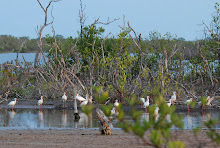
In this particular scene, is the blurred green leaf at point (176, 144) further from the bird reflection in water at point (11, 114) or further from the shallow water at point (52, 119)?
the bird reflection in water at point (11, 114)

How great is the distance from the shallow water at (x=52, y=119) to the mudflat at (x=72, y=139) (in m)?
1.34

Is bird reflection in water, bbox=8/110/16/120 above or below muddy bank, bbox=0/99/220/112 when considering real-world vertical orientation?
below

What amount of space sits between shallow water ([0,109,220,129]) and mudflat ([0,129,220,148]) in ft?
4.40

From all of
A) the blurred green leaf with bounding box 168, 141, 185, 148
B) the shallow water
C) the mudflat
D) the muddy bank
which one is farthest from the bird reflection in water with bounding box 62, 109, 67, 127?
the blurred green leaf with bounding box 168, 141, 185, 148

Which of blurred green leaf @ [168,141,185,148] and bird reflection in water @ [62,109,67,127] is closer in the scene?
blurred green leaf @ [168,141,185,148]

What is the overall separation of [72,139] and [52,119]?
5.21 meters

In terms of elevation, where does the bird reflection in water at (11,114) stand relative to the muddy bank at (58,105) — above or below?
below

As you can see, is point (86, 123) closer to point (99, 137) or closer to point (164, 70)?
point (99, 137)

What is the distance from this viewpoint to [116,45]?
2434 centimetres

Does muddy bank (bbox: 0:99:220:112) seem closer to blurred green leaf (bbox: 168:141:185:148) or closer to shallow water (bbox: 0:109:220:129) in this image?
shallow water (bbox: 0:109:220:129)

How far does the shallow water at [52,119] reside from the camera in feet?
46.9

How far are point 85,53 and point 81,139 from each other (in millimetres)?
13522

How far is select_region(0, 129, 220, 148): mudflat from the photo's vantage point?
10.1m

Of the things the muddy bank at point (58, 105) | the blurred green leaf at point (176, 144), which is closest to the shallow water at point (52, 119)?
the muddy bank at point (58, 105)
